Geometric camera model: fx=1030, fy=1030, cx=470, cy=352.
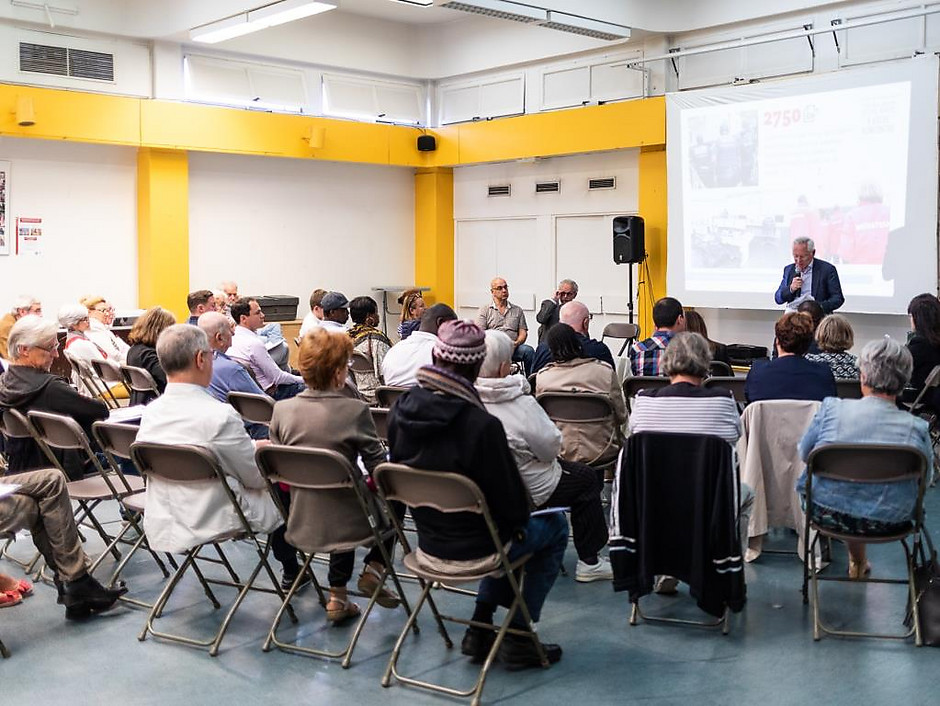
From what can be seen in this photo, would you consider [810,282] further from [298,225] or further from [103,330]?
[298,225]

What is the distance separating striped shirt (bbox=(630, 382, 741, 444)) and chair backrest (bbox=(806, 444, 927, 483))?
1.07 feet

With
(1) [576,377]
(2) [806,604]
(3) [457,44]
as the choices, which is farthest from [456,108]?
(2) [806,604]

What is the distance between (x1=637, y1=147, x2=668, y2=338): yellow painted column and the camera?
1080 centimetres

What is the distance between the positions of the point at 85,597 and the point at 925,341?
4.92m

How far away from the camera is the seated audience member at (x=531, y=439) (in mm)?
3729

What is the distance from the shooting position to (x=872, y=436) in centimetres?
384

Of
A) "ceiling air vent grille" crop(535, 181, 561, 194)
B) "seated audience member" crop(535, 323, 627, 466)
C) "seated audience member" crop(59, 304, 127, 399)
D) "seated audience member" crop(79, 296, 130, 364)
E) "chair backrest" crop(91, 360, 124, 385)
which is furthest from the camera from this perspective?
"ceiling air vent grille" crop(535, 181, 561, 194)

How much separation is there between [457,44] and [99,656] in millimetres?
10329

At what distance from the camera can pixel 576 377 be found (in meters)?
4.89

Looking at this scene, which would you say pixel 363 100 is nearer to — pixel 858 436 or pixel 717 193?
pixel 717 193

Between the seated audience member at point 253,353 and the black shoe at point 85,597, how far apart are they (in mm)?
2248

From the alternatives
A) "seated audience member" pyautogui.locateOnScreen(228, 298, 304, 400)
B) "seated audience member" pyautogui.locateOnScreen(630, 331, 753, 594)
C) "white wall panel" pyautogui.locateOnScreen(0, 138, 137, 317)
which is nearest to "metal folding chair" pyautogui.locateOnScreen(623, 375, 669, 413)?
"seated audience member" pyautogui.locateOnScreen(630, 331, 753, 594)

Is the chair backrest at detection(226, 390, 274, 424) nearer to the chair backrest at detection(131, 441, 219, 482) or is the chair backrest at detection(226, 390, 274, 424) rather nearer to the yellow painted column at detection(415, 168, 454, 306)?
the chair backrest at detection(131, 441, 219, 482)

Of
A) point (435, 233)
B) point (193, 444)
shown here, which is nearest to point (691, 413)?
point (193, 444)
